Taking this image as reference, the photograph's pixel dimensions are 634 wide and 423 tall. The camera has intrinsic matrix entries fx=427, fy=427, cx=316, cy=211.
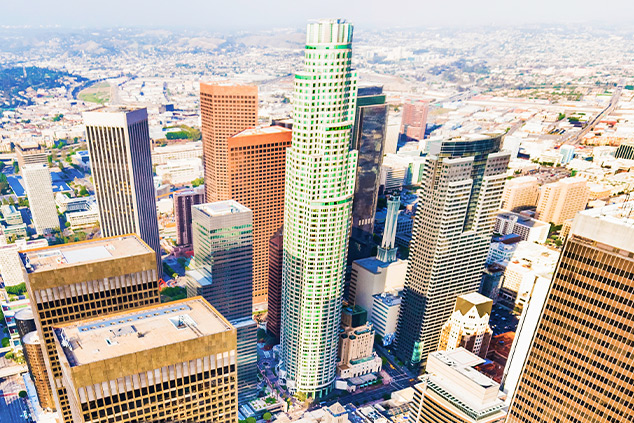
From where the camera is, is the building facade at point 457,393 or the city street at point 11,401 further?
the city street at point 11,401

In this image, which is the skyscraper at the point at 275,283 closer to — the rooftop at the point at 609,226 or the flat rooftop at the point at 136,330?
the flat rooftop at the point at 136,330

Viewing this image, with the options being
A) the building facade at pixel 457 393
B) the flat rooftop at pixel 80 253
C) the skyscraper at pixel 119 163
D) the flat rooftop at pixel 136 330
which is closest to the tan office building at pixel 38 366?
the flat rooftop at pixel 80 253

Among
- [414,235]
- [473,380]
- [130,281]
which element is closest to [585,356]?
[473,380]

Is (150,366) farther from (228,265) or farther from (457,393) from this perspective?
(228,265)

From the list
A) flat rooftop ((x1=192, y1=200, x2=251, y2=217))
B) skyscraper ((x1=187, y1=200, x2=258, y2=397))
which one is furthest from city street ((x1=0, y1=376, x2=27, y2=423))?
flat rooftop ((x1=192, y1=200, x2=251, y2=217))

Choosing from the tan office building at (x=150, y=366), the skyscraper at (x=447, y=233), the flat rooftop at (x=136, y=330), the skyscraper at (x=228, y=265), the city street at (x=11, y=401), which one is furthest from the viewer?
the skyscraper at (x=447, y=233)

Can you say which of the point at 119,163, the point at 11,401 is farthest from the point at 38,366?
the point at 119,163

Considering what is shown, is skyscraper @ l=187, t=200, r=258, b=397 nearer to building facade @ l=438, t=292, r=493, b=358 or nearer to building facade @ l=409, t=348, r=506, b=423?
building facade @ l=409, t=348, r=506, b=423
